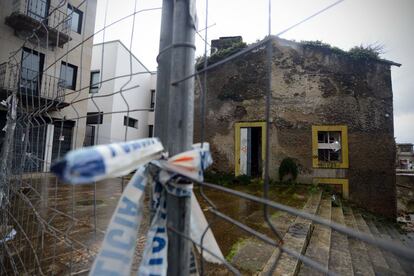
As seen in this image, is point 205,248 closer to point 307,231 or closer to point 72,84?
point 307,231

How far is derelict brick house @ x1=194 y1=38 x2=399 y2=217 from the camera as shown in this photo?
6.68 metres

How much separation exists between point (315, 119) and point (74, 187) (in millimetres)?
6943

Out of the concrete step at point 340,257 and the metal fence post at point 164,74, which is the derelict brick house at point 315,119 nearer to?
the concrete step at point 340,257

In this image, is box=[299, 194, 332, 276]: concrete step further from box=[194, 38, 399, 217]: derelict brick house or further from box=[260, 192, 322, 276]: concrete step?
box=[194, 38, 399, 217]: derelict brick house

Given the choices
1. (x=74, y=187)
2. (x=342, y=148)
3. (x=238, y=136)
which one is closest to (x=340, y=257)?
(x=74, y=187)

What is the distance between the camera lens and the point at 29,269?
1645 mm

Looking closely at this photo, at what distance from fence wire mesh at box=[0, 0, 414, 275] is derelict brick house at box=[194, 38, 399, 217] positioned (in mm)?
723

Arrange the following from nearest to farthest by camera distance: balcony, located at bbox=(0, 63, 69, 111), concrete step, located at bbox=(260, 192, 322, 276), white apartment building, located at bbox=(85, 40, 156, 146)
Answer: balcony, located at bbox=(0, 63, 69, 111)
concrete step, located at bbox=(260, 192, 322, 276)
white apartment building, located at bbox=(85, 40, 156, 146)

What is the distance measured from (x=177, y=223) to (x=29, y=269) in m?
1.66

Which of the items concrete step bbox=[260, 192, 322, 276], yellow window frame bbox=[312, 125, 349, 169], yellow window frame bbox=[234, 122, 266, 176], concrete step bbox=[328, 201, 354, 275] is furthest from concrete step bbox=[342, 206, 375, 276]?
yellow window frame bbox=[234, 122, 266, 176]

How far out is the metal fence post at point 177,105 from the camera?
0.71 m

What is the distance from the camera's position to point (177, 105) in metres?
0.74

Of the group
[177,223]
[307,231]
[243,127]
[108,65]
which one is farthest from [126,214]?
[108,65]

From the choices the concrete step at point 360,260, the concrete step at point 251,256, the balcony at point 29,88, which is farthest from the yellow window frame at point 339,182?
the balcony at point 29,88
